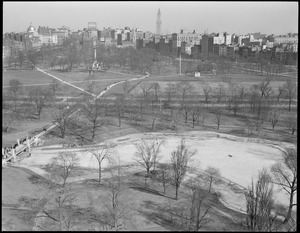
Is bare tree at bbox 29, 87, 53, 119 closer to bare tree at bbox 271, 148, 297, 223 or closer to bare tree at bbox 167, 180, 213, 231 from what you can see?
bare tree at bbox 167, 180, 213, 231

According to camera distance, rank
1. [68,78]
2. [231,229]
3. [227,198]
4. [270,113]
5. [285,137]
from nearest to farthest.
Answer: [231,229] < [227,198] < [285,137] < [270,113] < [68,78]

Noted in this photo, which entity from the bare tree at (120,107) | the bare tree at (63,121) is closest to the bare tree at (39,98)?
the bare tree at (63,121)

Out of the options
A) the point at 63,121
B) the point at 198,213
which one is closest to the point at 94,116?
the point at 63,121

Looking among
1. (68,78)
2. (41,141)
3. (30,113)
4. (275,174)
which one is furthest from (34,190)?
(68,78)

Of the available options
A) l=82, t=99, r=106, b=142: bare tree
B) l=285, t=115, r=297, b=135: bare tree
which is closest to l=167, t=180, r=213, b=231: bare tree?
l=82, t=99, r=106, b=142: bare tree

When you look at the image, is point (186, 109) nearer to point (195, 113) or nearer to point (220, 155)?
point (195, 113)

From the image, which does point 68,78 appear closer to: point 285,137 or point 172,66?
point 172,66

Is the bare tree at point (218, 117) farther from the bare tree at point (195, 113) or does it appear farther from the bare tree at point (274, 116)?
the bare tree at point (274, 116)
